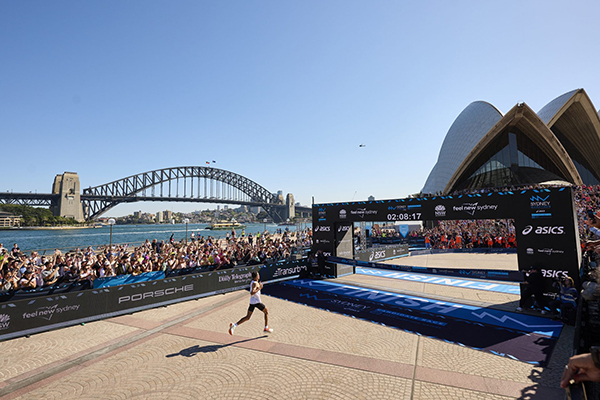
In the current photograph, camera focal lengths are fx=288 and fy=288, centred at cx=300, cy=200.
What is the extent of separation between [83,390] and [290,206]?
5799 inches

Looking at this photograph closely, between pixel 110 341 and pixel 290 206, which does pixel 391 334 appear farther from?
pixel 290 206

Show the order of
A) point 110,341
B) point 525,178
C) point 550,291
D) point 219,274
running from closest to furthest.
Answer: point 110,341, point 550,291, point 219,274, point 525,178

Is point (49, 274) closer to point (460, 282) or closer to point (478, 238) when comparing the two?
point (460, 282)

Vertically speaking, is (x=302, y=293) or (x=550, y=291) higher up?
(x=550, y=291)

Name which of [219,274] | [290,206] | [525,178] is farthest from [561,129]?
[290,206]

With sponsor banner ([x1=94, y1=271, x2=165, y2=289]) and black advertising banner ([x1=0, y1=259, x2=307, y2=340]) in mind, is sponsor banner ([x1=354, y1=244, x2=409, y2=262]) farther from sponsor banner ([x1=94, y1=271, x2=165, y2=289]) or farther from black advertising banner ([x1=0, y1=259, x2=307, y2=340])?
sponsor banner ([x1=94, y1=271, x2=165, y2=289])

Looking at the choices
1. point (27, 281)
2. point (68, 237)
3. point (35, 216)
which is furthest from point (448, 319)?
point (35, 216)

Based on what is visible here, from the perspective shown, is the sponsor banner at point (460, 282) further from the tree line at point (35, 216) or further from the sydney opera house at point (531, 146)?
the tree line at point (35, 216)

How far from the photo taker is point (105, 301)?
10.0 metres

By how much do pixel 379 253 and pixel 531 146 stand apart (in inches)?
1432

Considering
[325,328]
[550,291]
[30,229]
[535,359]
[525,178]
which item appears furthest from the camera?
[30,229]

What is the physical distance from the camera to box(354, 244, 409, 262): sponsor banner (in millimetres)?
21719

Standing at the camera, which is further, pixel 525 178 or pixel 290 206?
pixel 290 206

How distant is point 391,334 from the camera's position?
8.24 metres
